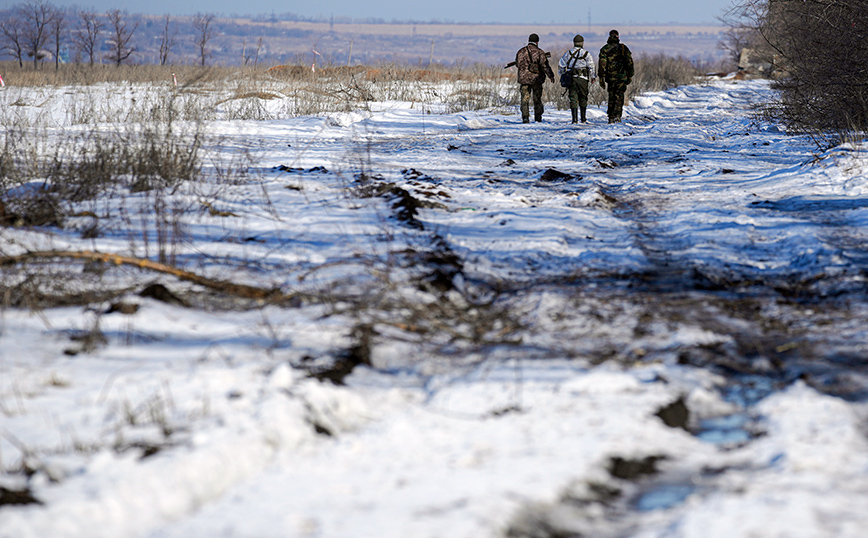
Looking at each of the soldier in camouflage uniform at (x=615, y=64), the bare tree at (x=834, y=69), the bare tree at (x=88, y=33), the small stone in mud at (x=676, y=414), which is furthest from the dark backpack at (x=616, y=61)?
the bare tree at (x=88, y=33)

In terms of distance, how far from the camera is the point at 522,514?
171 cm

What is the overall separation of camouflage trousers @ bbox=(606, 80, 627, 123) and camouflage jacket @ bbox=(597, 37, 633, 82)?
4.8 inches

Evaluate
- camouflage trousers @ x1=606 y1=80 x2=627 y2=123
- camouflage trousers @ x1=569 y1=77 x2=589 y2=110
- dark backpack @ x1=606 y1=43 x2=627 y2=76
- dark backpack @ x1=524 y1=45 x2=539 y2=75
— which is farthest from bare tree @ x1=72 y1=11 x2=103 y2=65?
dark backpack @ x1=606 y1=43 x2=627 y2=76

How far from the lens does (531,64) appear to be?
12.5 meters

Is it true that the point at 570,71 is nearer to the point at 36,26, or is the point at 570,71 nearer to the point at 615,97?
the point at 615,97

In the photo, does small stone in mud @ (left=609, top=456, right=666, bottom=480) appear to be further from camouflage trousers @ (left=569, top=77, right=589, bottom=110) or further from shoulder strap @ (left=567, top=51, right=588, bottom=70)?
camouflage trousers @ (left=569, top=77, right=589, bottom=110)

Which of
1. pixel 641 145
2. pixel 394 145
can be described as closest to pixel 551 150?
pixel 641 145

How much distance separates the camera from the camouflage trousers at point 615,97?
41.6ft

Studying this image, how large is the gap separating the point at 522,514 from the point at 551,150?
7933 millimetres

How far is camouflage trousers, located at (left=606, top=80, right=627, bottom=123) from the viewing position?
1267cm

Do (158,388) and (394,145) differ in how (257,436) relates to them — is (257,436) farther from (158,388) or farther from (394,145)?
(394,145)

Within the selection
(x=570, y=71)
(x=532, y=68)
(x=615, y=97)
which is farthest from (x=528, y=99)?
(x=615, y=97)

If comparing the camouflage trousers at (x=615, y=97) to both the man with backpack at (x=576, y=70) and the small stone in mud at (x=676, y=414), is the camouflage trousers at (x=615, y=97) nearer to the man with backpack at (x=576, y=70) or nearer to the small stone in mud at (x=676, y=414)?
the man with backpack at (x=576, y=70)

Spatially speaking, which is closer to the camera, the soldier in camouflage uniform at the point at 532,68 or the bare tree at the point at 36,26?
the soldier in camouflage uniform at the point at 532,68
